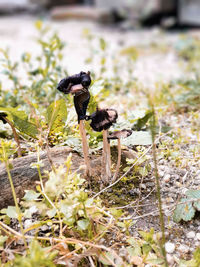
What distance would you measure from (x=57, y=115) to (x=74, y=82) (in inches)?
12.6

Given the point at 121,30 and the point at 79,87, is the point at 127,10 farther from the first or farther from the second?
the point at 79,87

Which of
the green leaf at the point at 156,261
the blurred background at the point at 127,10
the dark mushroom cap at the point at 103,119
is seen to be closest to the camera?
the green leaf at the point at 156,261

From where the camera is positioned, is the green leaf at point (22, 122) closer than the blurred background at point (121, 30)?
Yes

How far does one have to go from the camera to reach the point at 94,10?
7.16 meters

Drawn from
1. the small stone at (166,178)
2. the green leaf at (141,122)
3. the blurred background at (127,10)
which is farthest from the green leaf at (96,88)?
the blurred background at (127,10)

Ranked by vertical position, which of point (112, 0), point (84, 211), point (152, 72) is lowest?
point (152, 72)

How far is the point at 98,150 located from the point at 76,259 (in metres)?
0.54

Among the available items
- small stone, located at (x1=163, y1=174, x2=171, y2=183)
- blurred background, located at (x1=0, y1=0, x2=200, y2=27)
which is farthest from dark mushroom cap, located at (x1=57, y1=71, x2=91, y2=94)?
blurred background, located at (x1=0, y1=0, x2=200, y2=27)

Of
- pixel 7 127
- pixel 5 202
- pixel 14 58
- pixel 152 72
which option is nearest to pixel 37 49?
pixel 14 58

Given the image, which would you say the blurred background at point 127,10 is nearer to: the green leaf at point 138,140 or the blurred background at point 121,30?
the blurred background at point 121,30

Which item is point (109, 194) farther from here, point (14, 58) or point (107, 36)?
point (107, 36)

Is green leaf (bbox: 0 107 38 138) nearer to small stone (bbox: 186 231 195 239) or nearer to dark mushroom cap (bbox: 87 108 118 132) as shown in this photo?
dark mushroom cap (bbox: 87 108 118 132)

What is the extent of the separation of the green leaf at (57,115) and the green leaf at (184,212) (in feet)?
1.90

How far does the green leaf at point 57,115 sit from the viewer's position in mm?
1343
